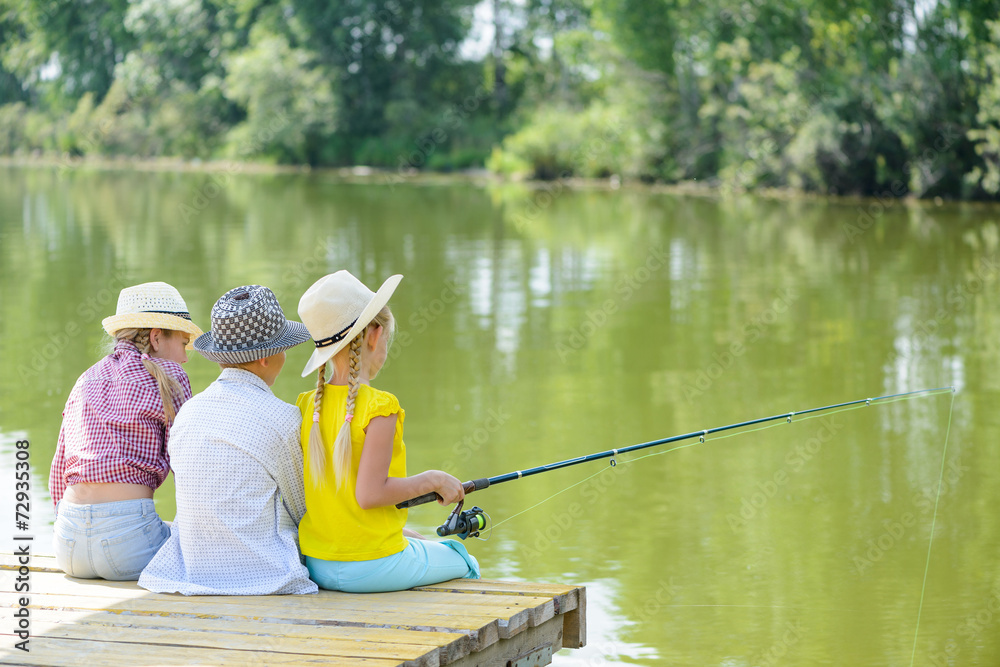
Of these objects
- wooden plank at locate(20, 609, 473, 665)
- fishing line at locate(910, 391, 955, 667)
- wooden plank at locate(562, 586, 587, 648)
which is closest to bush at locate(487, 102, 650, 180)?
fishing line at locate(910, 391, 955, 667)

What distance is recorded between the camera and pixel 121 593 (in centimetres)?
346

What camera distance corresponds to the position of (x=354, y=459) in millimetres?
3283

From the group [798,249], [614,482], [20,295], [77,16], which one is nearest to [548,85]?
[77,16]

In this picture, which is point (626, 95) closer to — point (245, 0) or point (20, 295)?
point (245, 0)

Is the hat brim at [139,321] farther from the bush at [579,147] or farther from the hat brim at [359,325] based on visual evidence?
the bush at [579,147]

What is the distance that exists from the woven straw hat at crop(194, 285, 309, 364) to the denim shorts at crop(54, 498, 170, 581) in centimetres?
55

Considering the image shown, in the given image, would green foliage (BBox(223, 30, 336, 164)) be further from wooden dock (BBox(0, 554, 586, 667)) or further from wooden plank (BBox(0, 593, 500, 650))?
wooden plank (BBox(0, 593, 500, 650))

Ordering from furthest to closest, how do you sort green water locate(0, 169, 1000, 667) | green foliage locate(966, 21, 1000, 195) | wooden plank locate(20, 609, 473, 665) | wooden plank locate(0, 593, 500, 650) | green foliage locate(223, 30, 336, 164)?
green foliage locate(223, 30, 336, 164) < green foliage locate(966, 21, 1000, 195) < green water locate(0, 169, 1000, 667) < wooden plank locate(0, 593, 500, 650) < wooden plank locate(20, 609, 473, 665)

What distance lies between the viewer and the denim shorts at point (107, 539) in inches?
141

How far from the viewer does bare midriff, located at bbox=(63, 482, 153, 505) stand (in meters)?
3.60

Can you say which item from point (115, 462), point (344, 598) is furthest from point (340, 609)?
point (115, 462)

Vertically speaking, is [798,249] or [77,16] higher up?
[77,16]

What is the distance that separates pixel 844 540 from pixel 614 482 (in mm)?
1295

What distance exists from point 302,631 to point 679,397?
17.1ft
